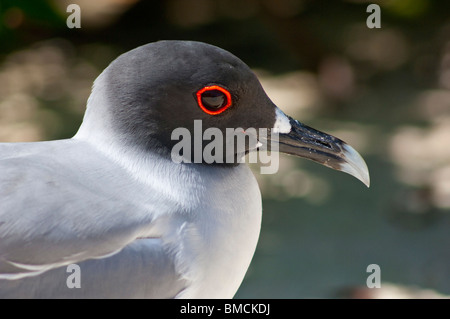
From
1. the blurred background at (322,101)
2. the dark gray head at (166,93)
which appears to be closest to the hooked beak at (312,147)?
the dark gray head at (166,93)

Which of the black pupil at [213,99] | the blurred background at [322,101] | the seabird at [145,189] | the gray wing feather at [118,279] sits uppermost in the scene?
the blurred background at [322,101]

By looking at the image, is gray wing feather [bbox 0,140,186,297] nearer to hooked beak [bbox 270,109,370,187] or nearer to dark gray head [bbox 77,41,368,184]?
dark gray head [bbox 77,41,368,184]

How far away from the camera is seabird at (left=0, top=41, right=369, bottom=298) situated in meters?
1.68

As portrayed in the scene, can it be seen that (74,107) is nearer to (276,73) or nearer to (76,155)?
(276,73)

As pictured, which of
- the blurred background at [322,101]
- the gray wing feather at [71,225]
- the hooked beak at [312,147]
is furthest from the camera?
the blurred background at [322,101]

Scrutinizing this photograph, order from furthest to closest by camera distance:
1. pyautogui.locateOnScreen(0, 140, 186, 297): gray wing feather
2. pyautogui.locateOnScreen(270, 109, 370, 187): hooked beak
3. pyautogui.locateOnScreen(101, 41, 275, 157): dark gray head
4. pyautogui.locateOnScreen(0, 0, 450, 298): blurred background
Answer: pyautogui.locateOnScreen(0, 0, 450, 298): blurred background → pyautogui.locateOnScreen(270, 109, 370, 187): hooked beak → pyautogui.locateOnScreen(101, 41, 275, 157): dark gray head → pyautogui.locateOnScreen(0, 140, 186, 297): gray wing feather

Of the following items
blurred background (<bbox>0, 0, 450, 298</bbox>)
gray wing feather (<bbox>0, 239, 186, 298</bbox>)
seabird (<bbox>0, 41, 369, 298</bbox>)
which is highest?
blurred background (<bbox>0, 0, 450, 298</bbox>)

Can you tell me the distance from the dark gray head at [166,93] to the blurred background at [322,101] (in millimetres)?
1598

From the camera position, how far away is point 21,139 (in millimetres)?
4473

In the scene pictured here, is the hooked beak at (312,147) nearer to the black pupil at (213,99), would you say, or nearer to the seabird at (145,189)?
the seabird at (145,189)

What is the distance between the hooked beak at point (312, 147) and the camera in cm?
207

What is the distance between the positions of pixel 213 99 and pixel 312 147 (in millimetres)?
355

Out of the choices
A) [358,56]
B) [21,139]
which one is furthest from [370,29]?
[21,139]

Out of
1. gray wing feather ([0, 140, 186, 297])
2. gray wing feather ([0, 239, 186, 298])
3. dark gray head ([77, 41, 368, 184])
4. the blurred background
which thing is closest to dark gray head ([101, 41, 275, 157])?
dark gray head ([77, 41, 368, 184])
